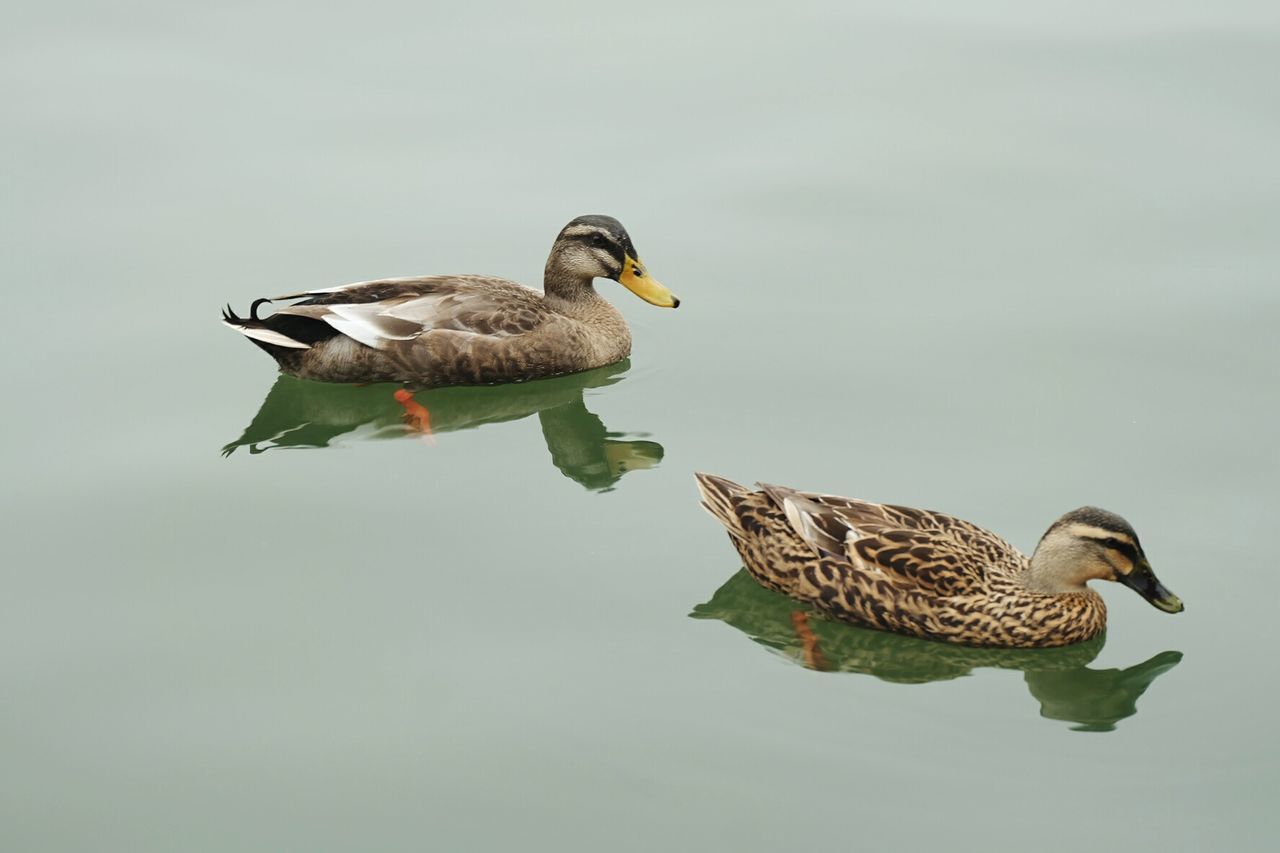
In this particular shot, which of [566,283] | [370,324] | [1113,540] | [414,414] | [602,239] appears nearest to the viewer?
[1113,540]

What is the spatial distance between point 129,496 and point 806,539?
129 inches

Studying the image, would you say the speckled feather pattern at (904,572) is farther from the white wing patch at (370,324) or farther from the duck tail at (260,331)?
the duck tail at (260,331)

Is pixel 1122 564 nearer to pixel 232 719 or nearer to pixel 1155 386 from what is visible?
pixel 1155 386

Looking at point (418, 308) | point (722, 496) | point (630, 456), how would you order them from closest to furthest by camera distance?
point (722, 496) < point (630, 456) < point (418, 308)

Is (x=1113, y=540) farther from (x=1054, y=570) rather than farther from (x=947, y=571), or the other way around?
(x=947, y=571)

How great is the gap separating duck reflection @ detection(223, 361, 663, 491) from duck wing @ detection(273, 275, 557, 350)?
12.9 inches

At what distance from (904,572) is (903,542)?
13 centimetres

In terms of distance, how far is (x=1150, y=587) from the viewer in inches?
278

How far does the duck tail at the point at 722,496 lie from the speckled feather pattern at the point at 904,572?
44mm

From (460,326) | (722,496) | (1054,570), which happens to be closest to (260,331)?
(460,326)

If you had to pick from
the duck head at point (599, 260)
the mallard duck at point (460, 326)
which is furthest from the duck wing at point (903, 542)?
the duck head at point (599, 260)

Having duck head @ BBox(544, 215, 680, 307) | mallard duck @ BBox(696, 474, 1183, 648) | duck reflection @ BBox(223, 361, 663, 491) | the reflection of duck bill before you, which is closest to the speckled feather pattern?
mallard duck @ BBox(696, 474, 1183, 648)

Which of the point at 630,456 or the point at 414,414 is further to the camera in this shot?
the point at 414,414

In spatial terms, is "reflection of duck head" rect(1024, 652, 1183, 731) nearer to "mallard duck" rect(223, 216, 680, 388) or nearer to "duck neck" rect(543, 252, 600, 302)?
"mallard duck" rect(223, 216, 680, 388)
